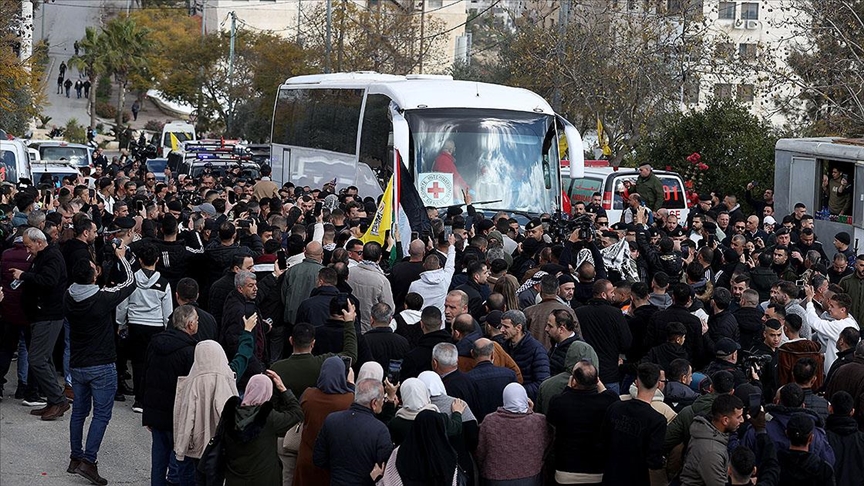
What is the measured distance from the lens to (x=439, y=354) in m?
8.58

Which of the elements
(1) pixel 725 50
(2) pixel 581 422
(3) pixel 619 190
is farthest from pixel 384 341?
(1) pixel 725 50

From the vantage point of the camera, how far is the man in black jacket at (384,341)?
949 centimetres

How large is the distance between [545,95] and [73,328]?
3000 cm

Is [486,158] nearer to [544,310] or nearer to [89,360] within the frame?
[544,310]

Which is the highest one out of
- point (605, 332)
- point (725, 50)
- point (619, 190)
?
point (725, 50)

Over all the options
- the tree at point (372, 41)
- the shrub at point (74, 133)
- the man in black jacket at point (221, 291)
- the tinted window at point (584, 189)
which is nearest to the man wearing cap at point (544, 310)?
the man in black jacket at point (221, 291)

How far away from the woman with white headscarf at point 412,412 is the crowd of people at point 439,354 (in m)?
0.01

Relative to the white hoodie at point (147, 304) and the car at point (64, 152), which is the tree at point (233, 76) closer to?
the car at point (64, 152)

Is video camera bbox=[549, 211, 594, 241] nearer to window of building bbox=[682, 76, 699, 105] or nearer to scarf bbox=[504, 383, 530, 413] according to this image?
scarf bbox=[504, 383, 530, 413]

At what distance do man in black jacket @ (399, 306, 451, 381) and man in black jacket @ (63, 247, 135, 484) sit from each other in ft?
8.96

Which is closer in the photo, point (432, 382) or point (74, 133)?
point (432, 382)

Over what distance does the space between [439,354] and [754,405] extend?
2.24 m

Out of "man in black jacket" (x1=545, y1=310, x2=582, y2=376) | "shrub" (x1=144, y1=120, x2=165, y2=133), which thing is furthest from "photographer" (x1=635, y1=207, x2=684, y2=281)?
"shrub" (x1=144, y1=120, x2=165, y2=133)

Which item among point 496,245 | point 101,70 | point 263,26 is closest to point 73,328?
point 496,245
